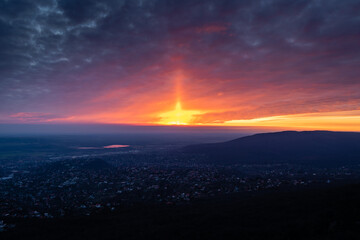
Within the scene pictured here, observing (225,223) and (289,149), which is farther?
(289,149)

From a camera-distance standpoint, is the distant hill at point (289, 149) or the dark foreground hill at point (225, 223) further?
the distant hill at point (289, 149)

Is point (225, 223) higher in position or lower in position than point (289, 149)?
higher

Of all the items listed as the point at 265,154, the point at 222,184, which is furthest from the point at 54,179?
the point at 265,154

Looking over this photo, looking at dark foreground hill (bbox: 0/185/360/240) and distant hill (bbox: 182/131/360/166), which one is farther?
distant hill (bbox: 182/131/360/166)

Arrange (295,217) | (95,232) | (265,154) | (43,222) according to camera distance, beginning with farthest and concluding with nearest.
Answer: (265,154), (43,222), (95,232), (295,217)

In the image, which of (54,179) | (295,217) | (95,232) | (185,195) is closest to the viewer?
(295,217)

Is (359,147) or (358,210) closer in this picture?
(358,210)

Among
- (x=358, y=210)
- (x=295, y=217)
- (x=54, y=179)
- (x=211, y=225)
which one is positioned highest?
(x=358, y=210)

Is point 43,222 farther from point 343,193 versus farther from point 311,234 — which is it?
point 343,193
